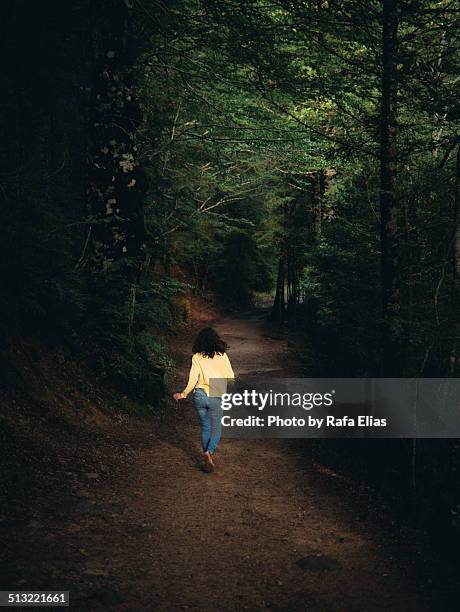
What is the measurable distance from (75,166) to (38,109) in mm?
1888

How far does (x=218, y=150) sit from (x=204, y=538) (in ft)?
36.7

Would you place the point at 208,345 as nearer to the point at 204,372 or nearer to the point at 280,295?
the point at 204,372

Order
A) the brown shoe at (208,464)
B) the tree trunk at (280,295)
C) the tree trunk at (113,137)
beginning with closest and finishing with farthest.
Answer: the brown shoe at (208,464) → the tree trunk at (113,137) → the tree trunk at (280,295)

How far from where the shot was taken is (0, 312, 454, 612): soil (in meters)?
4.08

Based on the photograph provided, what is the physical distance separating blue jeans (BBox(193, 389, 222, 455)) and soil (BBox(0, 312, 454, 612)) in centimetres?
46

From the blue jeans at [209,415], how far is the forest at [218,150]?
Result: 2.23 meters

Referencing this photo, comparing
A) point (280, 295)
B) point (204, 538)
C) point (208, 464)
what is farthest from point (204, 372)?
point (280, 295)

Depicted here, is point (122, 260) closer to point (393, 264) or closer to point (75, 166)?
point (75, 166)

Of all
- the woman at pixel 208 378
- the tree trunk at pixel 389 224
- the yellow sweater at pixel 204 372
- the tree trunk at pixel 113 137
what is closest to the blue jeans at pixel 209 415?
the woman at pixel 208 378

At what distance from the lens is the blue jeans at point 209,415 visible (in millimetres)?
7109

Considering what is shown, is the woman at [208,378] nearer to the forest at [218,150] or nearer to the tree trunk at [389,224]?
the forest at [218,150]

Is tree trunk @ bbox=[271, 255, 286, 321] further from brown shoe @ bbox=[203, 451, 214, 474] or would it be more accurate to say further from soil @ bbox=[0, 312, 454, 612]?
brown shoe @ bbox=[203, 451, 214, 474]

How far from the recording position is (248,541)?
5.20m

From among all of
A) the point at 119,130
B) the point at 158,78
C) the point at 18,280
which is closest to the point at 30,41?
the point at 119,130
